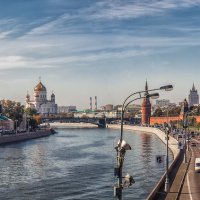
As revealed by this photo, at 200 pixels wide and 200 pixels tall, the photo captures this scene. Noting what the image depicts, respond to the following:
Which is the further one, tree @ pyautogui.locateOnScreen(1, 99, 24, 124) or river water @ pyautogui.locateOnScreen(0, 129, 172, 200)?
tree @ pyautogui.locateOnScreen(1, 99, 24, 124)

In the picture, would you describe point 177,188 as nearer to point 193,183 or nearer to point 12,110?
point 193,183

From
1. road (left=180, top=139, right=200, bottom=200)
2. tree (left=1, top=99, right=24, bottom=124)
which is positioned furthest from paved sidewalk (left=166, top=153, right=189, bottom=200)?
tree (left=1, top=99, right=24, bottom=124)

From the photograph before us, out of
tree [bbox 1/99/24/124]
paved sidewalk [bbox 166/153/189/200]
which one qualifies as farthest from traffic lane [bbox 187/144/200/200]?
tree [bbox 1/99/24/124]

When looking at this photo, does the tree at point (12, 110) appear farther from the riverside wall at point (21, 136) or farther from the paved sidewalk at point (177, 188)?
the paved sidewalk at point (177, 188)

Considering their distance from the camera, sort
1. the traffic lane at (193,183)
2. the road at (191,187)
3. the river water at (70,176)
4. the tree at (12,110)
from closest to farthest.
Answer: the road at (191,187) < the traffic lane at (193,183) < the river water at (70,176) < the tree at (12,110)

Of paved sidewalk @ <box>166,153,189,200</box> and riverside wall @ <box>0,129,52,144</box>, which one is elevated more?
riverside wall @ <box>0,129,52,144</box>

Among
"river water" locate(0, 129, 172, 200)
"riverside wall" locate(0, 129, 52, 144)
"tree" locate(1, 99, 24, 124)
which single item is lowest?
"river water" locate(0, 129, 172, 200)

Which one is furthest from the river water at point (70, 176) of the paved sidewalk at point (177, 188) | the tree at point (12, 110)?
the tree at point (12, 110)

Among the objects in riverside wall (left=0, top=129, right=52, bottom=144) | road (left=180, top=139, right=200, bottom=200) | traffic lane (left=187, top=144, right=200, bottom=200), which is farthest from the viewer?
riverside wall (left=0, top=129, right=52, bottom=144)

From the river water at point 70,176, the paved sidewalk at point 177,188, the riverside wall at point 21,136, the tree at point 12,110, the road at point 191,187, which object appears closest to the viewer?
the paved sidewalk at point 177,188

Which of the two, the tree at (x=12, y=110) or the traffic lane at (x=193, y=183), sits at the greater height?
the tree at (x=12, y=110)

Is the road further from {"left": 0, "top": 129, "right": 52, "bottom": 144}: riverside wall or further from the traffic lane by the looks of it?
{"left": 0, "top": 129, "right": 52, "bottom": 144}: riverside wall

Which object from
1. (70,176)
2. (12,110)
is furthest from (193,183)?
(12,110)

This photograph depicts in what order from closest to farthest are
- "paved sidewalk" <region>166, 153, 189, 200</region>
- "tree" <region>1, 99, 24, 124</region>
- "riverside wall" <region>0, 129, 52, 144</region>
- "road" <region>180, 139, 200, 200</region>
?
"paved sidewalk" <region>166, 153, 189, 200</region> → "road" <region>180, 139, 200, 200</region> → "riverside wall" <region>0, 129, 52, 144</region> → "tree" <region>1, 99, 24, 124</region>
